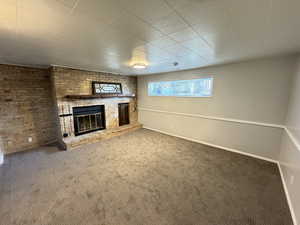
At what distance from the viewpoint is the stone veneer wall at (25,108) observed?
10.0 ft

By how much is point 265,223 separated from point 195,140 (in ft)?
8.20

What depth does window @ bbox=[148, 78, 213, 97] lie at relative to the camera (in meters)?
3.59

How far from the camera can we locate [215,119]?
344 centimetres

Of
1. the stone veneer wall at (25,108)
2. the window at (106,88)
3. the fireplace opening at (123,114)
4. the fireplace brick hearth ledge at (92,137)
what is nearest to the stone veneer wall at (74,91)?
the window at (106,88)

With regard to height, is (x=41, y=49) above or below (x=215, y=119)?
above

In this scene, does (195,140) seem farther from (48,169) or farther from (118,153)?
(48,169)

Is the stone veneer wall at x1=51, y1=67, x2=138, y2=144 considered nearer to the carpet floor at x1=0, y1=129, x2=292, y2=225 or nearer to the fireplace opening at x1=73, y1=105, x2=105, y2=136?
the fireplace opening at x1=73, y1=105, x2=105, y2=136

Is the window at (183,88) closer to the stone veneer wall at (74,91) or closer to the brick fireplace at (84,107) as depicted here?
the brick fireplace at (84,107)

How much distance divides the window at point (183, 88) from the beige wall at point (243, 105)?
0.15 meters

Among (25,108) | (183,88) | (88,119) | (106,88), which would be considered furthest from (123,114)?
(25,108)

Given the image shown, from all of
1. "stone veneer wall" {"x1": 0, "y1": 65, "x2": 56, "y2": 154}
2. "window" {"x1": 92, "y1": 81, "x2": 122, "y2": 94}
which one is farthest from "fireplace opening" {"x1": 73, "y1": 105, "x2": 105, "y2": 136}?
"stone veneer wall" {"x1": 0, "y1": 65, "x2": 56, "y2": 154}

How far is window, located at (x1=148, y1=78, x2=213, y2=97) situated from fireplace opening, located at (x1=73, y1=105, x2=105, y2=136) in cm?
211

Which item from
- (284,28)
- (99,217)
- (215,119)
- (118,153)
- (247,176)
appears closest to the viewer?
(284,28)

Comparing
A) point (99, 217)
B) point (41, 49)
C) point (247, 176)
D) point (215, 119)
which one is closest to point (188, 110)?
point (215, 119)
